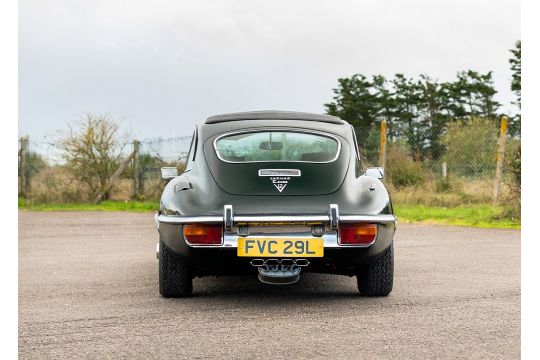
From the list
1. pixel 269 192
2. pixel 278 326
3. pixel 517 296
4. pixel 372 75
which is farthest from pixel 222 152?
pixel 372 75

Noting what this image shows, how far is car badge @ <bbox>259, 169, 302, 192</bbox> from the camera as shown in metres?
5.73

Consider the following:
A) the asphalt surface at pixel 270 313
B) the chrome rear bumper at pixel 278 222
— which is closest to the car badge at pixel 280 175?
Answer: the chrome rear bumper at pixel 278 222

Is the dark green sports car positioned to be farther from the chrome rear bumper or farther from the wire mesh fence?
the wire mesh fence

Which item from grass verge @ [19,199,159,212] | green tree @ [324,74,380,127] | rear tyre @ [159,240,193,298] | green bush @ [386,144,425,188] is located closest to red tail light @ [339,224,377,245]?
rear tyre @ [159,240,193,298]

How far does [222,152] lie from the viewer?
243 inches

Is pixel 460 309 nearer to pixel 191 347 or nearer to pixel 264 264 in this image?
pixel 264 264

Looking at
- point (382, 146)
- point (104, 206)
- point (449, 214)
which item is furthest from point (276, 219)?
point (104, 206)

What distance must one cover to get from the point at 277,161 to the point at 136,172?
1558cm

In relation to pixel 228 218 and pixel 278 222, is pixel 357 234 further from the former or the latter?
pixel 228 218

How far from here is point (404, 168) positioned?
18141 mm

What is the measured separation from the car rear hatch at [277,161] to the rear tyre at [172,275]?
0.70m

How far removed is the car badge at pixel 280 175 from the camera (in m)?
5.73

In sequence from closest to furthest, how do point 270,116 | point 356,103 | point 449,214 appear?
point 270,116 < point 449,214 < point 356,103
